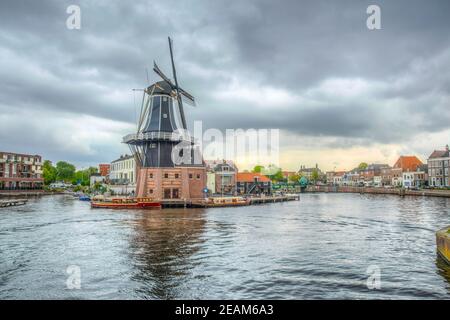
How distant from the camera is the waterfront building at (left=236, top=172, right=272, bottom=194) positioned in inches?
3617

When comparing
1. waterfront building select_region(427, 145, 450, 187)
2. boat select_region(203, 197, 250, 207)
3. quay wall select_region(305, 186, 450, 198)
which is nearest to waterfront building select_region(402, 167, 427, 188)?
waterfront building select_region(427, 145, 450, 187)

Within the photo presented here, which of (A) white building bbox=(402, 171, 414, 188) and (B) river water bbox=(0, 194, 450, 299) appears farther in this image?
(A) white building bbox=(402, 171, 414, 188)

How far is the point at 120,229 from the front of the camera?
29.9 m

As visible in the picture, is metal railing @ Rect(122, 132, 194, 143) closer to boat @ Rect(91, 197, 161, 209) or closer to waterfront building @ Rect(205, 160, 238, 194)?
boat @ Rect(91, 197, 161, 209)

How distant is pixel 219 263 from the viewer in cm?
1781

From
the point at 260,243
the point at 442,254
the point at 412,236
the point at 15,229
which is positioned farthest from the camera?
the point at 15,229

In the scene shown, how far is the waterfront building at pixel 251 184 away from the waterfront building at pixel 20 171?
2379 inches

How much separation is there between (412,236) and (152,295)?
21513 mm

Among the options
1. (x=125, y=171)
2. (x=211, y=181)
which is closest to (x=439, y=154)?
(x=211, y=181)

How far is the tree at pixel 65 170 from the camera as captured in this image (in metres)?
160

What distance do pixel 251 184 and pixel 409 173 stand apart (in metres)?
60.1

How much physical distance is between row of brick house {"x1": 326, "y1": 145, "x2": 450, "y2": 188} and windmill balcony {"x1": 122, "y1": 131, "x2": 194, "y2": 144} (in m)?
78.4
